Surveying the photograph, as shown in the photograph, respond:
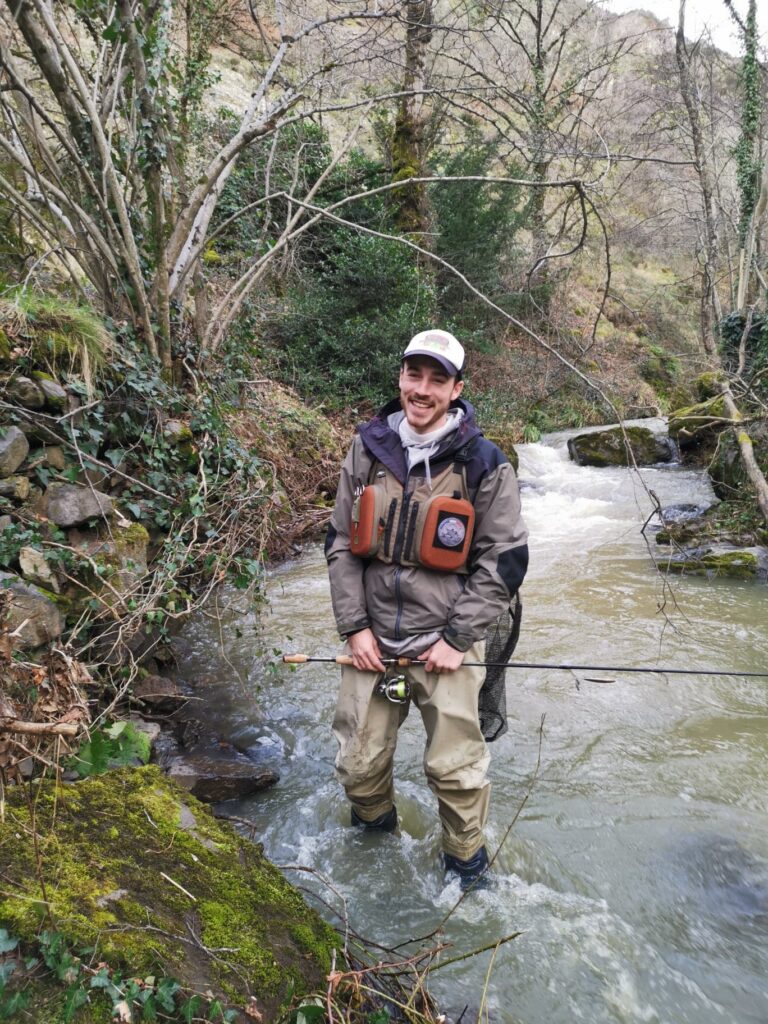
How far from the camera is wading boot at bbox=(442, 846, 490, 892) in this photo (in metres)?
2.82

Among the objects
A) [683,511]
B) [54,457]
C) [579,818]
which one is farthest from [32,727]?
[683,511]

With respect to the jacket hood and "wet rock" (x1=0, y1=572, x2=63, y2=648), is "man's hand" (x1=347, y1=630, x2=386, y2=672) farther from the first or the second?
"wet rock" (x1=0, y1=572, x2=63, y2=648)

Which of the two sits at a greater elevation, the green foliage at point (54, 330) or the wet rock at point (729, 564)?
the green foliage at point (54, 330)

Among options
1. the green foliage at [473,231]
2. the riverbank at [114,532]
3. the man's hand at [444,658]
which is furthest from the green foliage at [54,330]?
the green foliage at [473,231]

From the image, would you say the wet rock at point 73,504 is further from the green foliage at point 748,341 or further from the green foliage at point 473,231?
the green foliage at point 473,231

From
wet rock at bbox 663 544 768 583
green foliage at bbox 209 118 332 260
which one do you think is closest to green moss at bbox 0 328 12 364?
green foliage at bbox 209 118 332 260

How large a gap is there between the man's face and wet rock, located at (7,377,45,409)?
221 cm

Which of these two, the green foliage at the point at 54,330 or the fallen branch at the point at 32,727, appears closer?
the fallen branch at the point at 32,727

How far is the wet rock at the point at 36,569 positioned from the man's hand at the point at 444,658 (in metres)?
2.00

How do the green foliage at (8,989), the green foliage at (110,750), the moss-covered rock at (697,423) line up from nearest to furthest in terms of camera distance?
the green foliage at (8,989) → the green foliage at (110,750) → the moss-covered rock at (697,423)

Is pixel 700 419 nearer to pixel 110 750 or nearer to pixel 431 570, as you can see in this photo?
pixel 431 570

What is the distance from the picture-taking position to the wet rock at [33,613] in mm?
2818

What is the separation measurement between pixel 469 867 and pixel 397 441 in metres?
1.99

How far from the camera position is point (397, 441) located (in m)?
2.68
